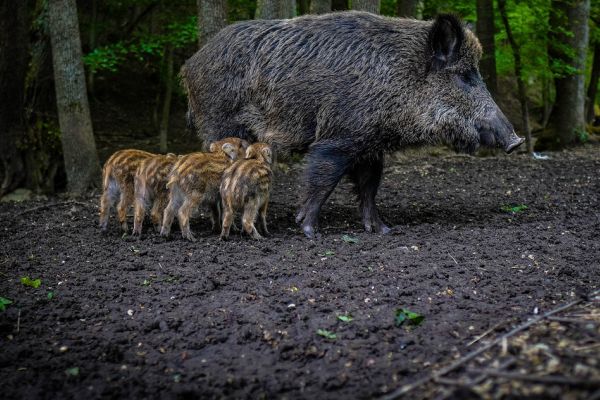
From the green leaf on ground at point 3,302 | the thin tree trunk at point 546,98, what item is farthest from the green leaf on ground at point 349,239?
the thin tree trunk at point 546,98

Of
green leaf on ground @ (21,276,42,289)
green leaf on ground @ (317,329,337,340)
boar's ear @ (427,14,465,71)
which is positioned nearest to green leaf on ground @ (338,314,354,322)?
green leaf on ground @ (317,329,337,340)

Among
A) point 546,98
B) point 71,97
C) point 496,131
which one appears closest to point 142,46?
point 71,97

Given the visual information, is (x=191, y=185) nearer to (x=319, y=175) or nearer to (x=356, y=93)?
(x=319, y=175)

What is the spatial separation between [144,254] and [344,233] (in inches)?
78.5

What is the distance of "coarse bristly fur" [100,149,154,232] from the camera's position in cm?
639

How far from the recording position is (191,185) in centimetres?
610

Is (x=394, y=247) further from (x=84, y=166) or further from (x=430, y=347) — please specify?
(x=84, y=166)

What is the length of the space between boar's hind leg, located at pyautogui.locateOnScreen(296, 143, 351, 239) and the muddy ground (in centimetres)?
24

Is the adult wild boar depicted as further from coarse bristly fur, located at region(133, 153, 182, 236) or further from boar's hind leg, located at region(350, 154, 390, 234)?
coarse bristly fur, located at region(133, 153, 182, 236)

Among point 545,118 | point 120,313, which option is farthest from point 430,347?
point 545,118

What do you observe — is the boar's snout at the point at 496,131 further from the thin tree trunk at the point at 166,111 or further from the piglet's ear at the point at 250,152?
the thin tree trunk at the point at 166,111

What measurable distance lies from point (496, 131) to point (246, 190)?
101 inches

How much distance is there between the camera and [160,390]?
10.7 feet

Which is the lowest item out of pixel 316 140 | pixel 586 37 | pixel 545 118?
pixel 545 118
